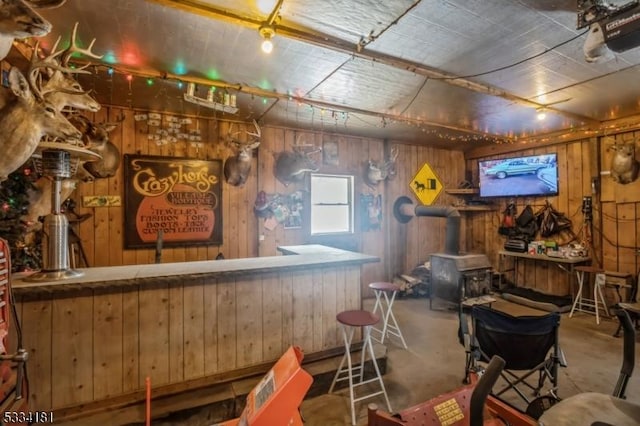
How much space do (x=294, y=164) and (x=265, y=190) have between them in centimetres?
58

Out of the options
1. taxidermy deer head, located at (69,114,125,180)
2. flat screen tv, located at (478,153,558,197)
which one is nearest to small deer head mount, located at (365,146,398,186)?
flat screen tv, located at (478,153,558,197)

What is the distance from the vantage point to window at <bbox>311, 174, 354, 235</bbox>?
4.95 metres

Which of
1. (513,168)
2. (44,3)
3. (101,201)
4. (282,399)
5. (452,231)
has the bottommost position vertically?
(282,399)

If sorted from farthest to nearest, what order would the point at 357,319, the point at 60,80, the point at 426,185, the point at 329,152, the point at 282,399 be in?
the point at 426,185, the point at 329,152, the point at 357,319, the point at 60,80, the point at 282,399

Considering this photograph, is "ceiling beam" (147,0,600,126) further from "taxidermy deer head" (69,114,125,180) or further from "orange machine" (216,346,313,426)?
"orange machine" (216,346,313,426)

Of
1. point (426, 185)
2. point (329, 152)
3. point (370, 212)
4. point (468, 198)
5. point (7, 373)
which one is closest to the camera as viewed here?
point (7, 373)

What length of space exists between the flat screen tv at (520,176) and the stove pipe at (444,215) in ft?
4.62

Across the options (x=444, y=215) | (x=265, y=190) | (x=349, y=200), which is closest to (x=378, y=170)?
(x=349, y=200)

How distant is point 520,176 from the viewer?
5266 mm

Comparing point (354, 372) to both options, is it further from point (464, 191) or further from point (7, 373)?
point (464, 191)

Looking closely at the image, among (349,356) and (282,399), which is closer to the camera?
(282,399)

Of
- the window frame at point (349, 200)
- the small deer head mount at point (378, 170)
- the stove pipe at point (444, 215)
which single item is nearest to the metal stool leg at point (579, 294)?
the stove pipe at point (444, 215)

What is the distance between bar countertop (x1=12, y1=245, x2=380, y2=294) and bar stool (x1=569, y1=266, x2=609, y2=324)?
3.44m

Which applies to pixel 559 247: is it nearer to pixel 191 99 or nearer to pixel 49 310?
pixel 191 99
